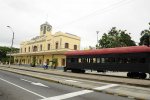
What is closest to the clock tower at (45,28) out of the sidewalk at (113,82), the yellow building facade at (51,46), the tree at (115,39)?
the yellow building facade at (51,46)

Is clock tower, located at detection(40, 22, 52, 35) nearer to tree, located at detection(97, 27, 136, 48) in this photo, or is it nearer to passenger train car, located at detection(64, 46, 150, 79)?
tree, located at detection(97, 27, 136, 48)

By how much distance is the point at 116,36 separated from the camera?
2470 inches

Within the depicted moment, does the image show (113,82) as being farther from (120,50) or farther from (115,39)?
(115,39)

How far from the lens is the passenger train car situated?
21.5m

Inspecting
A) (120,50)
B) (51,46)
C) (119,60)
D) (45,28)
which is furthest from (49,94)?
(45,28)

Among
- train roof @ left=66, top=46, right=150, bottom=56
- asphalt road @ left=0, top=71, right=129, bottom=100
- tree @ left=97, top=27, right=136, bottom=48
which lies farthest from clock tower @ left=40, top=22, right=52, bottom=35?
asphalt road @ left=0, top=71, right=129, bottom=100

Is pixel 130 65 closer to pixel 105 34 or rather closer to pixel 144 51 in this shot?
pixel 144 51

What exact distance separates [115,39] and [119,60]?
38.5 meters

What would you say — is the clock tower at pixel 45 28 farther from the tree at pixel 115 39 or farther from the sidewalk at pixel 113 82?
the sidewalk at pixel 113 82

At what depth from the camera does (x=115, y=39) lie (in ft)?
202

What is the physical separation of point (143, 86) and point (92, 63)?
1312cm

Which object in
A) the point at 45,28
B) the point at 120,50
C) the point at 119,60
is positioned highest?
the point at 45,28

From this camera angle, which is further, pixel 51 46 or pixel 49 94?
pixel 51 46

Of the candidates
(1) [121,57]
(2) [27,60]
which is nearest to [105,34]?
(2) [27,60]
